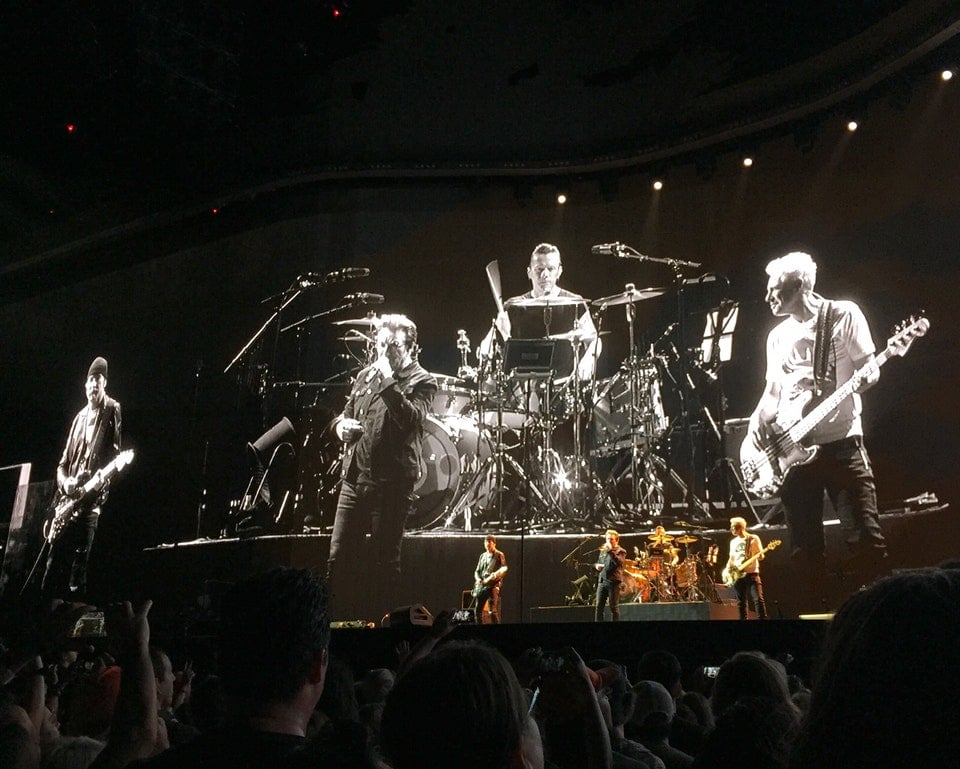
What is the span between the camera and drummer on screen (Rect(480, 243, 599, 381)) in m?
12.6

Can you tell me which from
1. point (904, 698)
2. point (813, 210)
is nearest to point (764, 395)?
point (813, 210)

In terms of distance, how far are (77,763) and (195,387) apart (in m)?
12.3

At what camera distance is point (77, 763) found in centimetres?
212

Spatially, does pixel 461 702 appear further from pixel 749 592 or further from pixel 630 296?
pixel 630 296

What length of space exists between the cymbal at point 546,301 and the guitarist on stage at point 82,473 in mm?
7010

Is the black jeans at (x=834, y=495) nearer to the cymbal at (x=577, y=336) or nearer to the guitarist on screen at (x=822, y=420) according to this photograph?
the guitarist on screen at (x=822, y=420)

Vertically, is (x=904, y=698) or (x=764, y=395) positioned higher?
(x=764, y=395)

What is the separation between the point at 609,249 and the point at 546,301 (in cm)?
120

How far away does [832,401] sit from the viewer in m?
10.5

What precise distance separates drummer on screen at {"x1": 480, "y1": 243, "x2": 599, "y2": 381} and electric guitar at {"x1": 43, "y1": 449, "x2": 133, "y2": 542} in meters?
6.35

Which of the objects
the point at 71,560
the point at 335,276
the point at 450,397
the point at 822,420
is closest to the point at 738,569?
the point at 822,420

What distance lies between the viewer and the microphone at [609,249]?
42.1 feet

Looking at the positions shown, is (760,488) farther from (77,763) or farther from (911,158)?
(77,763)

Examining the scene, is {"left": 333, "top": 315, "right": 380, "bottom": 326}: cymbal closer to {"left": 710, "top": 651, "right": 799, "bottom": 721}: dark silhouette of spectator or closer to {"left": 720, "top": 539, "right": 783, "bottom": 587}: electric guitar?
{"left": 720, "top": 539, "right": 783, "bottom": 587}: electric guitar
